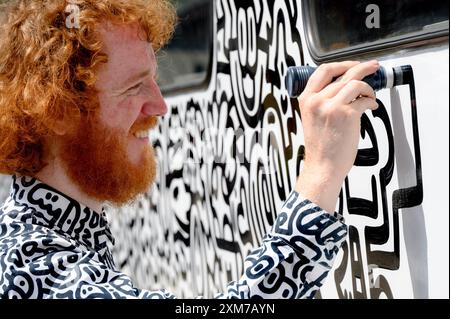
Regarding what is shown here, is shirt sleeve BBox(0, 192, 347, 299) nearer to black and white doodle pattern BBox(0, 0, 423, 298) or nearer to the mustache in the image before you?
black and white doodle pattern BBox(0, 0, 423, 298)

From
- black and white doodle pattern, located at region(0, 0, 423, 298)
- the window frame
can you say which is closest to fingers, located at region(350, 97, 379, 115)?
black and white doodle pattern, located at region(0, 0, 423, 298)

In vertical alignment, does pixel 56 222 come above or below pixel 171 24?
below

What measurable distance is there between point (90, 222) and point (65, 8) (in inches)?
22.0

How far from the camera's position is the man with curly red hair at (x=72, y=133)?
159 centimetres

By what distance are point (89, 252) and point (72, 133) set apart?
1.17 ft

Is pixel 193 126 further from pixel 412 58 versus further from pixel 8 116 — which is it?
pixel 412 58

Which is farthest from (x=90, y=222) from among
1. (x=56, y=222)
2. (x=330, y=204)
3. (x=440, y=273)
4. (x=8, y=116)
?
(x=440, y=273)

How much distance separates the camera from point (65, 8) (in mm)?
1878

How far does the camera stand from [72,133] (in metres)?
1.86

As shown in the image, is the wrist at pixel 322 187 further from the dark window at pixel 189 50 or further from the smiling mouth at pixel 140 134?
the dark window at pixel 189 50

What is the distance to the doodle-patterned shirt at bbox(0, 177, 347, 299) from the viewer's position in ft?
4.74

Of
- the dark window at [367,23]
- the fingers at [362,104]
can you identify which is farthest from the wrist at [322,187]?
the dark window at [367,23]

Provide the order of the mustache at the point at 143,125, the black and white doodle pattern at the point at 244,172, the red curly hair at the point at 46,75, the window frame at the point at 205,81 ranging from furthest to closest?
the window frame at the point at 205,81
the mustache at the point at 143,125
the red curly hair at the point at 46,75
the black and white doodle pattern at the point at 244,172

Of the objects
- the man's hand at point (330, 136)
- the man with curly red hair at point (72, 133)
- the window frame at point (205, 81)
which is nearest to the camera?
the man's hand at point (330, 136)
